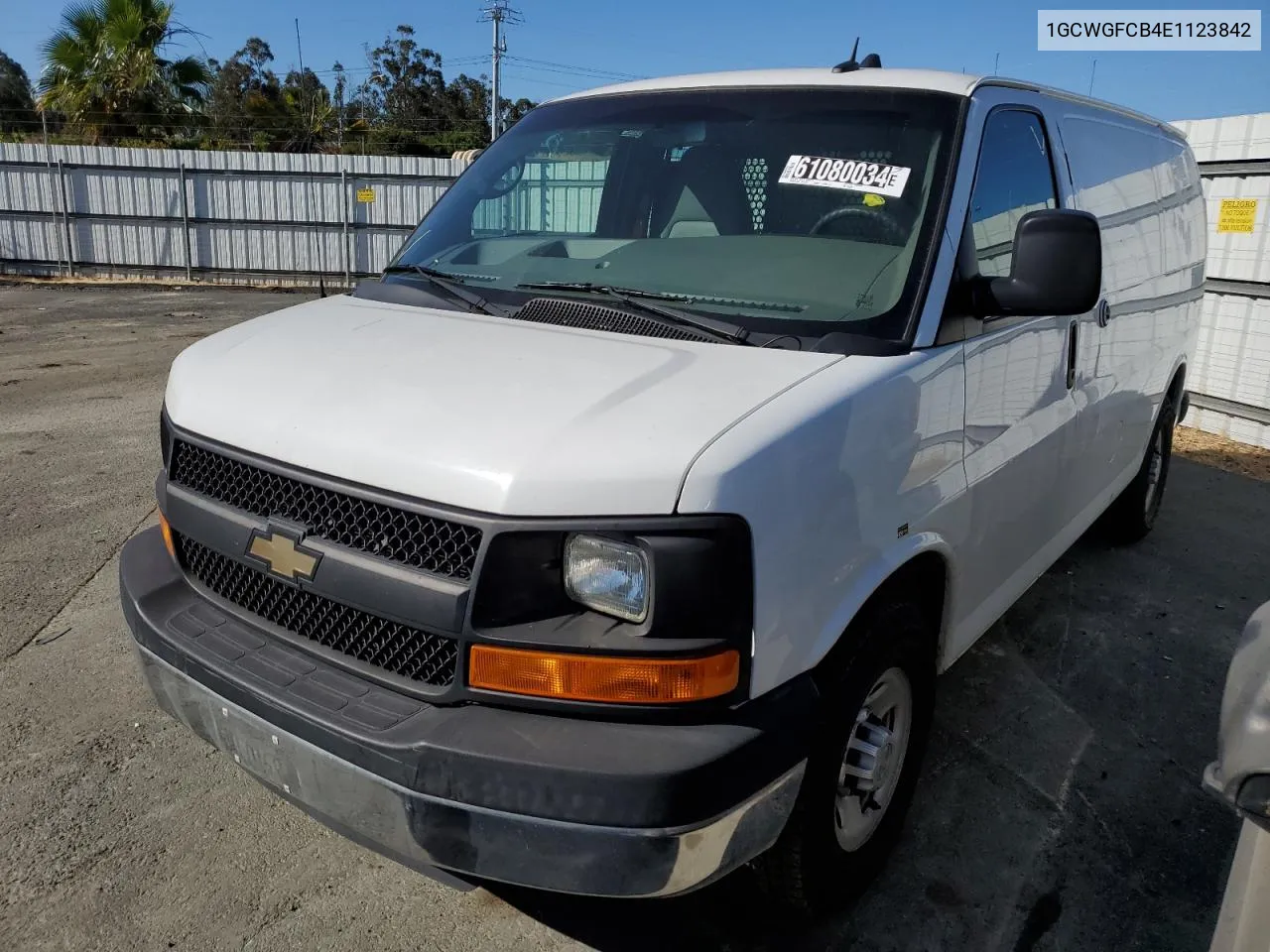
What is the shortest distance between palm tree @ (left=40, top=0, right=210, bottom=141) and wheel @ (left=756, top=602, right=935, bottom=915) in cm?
2631

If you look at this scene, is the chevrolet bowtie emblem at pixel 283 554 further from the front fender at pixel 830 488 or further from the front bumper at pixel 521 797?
the front fender at pixel 830 488

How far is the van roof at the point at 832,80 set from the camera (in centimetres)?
294

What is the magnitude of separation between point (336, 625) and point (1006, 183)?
92.3 inches

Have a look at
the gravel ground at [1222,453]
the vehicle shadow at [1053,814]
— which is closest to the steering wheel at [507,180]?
the vehicle shadow at [1053,814]

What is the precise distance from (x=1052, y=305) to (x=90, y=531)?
4.85 metres

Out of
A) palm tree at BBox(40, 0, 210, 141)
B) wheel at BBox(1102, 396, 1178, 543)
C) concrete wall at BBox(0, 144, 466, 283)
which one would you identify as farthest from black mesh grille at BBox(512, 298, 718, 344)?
palm tree at BBox(40, 0, 210, 141)

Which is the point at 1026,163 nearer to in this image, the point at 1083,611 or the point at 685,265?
the point at 685,265

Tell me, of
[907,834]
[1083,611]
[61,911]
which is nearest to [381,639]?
[61,911]

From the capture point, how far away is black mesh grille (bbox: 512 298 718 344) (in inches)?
100

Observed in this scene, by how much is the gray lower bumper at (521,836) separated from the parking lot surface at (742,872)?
563mm

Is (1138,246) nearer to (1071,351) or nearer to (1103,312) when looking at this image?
(1103,312)

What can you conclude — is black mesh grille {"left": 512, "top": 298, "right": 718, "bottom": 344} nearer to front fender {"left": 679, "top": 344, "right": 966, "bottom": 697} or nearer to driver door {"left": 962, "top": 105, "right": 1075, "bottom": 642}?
front fender {"left": 679, "top": 344, "right": 966, "bottom": 697}

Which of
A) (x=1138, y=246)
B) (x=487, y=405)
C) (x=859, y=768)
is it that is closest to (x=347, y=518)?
(x=487, y=405)

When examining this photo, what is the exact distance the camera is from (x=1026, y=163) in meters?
3.24
